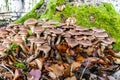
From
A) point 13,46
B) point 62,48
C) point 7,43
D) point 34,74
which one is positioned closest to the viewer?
point 34,74

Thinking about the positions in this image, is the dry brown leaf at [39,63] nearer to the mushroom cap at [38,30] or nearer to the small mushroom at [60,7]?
the mushroom cap at [38,30]

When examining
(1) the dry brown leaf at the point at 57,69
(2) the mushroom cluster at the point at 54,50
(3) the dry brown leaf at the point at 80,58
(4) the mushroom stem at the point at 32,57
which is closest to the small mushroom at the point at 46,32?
(2) the mushroom cluster at the point at 54,50

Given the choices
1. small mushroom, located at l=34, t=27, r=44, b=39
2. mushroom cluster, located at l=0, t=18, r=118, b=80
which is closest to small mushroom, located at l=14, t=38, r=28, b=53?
mushroom cluster, located at l=0, t=18, r=118, b=80

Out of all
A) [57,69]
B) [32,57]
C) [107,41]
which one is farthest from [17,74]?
[107,41]

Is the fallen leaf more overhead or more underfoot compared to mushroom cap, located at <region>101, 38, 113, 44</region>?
more underfoot

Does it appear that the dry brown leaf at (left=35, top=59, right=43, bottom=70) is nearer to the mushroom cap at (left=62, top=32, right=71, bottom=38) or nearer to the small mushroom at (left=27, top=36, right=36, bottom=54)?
the small mushroom at (left=27, top=36, right=36, bottom=54)

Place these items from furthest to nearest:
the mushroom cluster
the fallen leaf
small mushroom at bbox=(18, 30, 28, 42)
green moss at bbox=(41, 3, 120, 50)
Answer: green moss at bbox=(41, 3, 120, 50)
small mushroom at bbox=(18, 30, 28, 42)
the mushroom cluster
the fallen leaf

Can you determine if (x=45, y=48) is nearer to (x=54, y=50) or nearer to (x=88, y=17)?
(x=54, y=50)

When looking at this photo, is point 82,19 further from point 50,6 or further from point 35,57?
point 35,57

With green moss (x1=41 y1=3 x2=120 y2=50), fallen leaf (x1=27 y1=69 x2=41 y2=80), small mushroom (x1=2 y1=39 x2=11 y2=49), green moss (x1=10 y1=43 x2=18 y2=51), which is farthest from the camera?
green moss (x1=41 y1=3 x2=120 y2=50)
